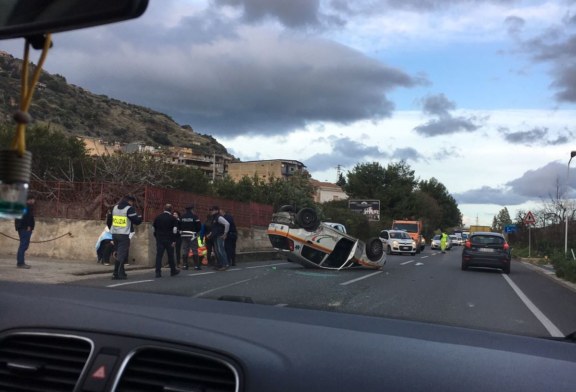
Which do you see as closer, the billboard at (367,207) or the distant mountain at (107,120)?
the distant mountain at (107,120)

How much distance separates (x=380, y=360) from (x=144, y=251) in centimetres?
1601

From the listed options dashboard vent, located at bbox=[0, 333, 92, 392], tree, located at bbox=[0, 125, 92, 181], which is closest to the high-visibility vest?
dashboard vent, located at bbox=[0, 333, 92, 392]

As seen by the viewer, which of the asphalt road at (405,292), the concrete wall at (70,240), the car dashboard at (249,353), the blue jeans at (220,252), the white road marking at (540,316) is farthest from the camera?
the concrete wall at (70,240)

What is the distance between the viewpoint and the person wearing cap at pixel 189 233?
16422mm

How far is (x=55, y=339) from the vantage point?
2.19m

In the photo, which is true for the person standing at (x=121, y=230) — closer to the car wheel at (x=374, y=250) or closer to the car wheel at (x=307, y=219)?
the car wheel at (x=307, y=219)

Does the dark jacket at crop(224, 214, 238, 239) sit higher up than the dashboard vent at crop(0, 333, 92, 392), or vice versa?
the dark jacket at crop(224, 214, 238, 239)

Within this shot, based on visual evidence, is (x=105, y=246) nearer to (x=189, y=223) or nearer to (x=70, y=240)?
(x=70, y=240)

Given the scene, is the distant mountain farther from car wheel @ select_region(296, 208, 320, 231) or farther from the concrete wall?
car wheel @ select_region(296, 208, 320, 231)

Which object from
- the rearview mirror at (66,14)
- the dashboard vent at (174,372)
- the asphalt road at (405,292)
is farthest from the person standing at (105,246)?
the rearview mirror at (66,14)

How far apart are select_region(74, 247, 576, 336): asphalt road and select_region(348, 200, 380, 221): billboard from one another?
5305 cm

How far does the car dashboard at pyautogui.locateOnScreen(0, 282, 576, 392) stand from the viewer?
5.75 ft

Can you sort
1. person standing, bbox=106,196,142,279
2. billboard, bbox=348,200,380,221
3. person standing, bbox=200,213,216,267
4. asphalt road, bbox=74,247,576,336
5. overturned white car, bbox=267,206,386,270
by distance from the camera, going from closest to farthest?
asphalt road, bbox=74,247,576,336
person standing, bbox=106,196,142,279
overturned white car, bbox=267,206,386,270
person standing, bbox=200,213,216,267
billboard, bbox=348,200,380,221

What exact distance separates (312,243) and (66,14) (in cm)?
1531
